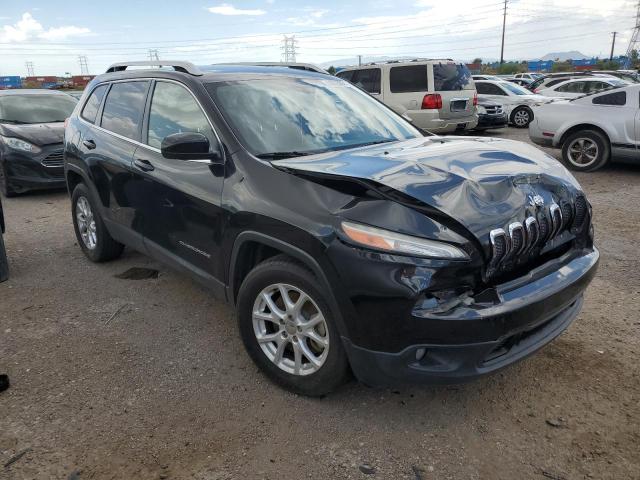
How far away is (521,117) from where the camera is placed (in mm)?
15445

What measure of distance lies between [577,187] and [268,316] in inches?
77.2

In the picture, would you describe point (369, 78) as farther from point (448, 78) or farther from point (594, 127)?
point (594, 127)

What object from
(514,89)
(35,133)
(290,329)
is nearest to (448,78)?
(514,89)

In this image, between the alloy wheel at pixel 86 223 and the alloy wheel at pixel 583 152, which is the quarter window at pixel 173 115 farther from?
the alloy wheel at pixel 583 152

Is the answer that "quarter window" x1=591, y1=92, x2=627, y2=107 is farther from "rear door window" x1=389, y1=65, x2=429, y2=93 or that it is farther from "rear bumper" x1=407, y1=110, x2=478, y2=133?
"rear door window" x1=389, y1=65, x2=429, y2=93

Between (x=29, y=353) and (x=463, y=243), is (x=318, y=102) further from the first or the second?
(x=29, y=353)

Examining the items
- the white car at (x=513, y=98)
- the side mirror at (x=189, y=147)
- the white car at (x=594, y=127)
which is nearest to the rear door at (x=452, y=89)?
the white car at (x=594, y=127)

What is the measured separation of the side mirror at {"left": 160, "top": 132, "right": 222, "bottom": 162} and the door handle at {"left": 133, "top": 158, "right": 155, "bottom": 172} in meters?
0.64

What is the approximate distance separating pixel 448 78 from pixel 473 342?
34.9ft

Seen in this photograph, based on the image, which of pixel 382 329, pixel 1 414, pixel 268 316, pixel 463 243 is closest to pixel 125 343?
pixel 1 414

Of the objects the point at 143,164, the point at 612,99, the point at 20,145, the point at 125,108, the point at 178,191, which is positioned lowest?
the point at 20,145

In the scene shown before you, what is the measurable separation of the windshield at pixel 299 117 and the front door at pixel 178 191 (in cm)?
22

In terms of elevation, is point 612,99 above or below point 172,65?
below

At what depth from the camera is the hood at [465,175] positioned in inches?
94.7
